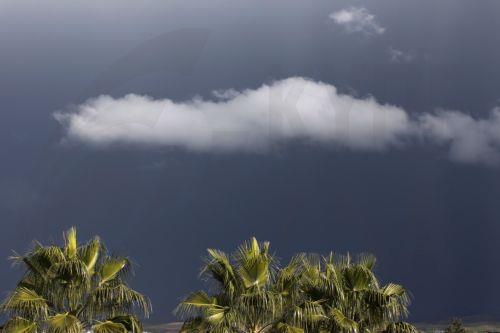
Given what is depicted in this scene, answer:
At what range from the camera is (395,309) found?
2352cm

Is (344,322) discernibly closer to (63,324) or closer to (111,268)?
(111,268)

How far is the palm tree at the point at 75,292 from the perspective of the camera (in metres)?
21.5

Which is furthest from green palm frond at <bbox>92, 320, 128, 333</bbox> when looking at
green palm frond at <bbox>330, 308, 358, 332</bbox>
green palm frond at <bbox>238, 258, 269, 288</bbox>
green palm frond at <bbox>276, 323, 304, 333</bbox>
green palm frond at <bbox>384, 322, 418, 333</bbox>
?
green palm frond at <bbox>384, 322, 418, 333</bbox>

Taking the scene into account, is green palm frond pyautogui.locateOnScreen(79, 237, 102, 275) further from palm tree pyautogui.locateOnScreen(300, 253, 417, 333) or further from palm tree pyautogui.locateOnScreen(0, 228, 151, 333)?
palm tree pyautogui.locateOnScreen(300, 253, 417, 333)

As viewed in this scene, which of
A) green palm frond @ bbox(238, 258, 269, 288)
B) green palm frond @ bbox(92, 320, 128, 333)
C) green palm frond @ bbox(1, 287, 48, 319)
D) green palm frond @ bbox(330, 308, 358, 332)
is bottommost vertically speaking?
green palm frond @ bbox(92, 320, 128, 333)

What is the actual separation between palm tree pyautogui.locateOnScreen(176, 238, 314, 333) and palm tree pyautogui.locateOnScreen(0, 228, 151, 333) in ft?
5.72

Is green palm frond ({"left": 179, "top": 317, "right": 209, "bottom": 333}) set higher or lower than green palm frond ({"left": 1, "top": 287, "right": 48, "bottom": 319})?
lower

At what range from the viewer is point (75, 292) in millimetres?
22203

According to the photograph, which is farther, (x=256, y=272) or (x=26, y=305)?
(x=256, y=272)

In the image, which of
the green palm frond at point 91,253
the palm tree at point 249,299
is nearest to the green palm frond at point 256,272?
the palm tree at point 249,299

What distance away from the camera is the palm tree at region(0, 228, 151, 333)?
21.5 m

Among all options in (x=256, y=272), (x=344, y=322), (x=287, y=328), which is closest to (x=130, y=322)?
(x=256, y=272)

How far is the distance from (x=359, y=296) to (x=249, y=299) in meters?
3.63

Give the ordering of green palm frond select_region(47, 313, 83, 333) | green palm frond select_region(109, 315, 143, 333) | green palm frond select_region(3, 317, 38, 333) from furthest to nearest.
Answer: green palm frond select_region(109, 315, 143, 333) < green palm frond select_region(47, 313, 83, 333) < green palm frond select_region(3, 317, 38, 333)
